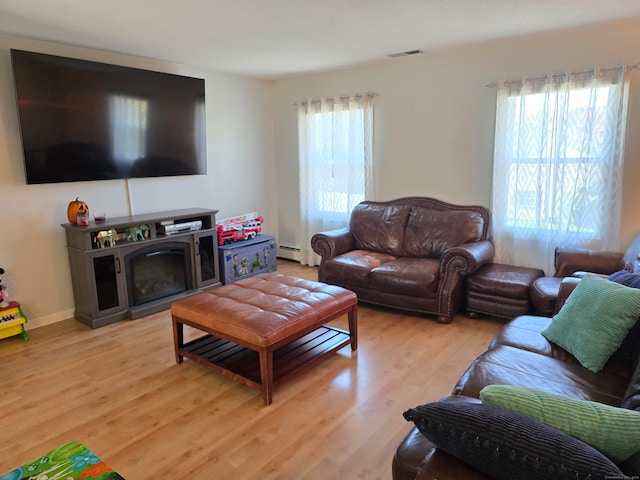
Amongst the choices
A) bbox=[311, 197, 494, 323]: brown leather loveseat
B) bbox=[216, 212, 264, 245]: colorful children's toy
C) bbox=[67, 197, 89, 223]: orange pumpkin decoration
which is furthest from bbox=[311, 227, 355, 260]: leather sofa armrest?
bbox=[67, 197, 89, 223]: orange pumpkin decoration

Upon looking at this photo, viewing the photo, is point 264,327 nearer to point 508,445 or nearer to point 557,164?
point 508,445

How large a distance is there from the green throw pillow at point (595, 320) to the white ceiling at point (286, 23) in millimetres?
1911

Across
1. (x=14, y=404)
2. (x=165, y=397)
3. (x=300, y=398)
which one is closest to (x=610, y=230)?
(x=300, y=398)

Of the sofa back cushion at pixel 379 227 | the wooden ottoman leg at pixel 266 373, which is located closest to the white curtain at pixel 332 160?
the sofa back cushion at pixel 379 227

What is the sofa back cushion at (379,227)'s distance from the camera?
176 inches

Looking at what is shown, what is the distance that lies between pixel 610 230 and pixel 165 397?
11.8 ft

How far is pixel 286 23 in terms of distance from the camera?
318cm

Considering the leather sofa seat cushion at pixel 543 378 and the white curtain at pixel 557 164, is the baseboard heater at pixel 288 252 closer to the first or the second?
the white curtain at pixel 557 164

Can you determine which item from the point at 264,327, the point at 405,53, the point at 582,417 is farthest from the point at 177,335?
the point at 405,53

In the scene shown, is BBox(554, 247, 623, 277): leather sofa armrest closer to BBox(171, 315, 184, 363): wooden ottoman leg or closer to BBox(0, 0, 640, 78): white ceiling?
BBox(0, 0, 640, 78): white ceiling

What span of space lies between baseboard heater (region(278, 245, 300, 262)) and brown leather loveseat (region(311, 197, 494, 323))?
1.27 m

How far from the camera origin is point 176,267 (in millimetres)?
4336

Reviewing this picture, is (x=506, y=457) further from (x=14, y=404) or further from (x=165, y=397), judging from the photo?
(x=14, y=404)

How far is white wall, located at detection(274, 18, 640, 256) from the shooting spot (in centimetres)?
346
